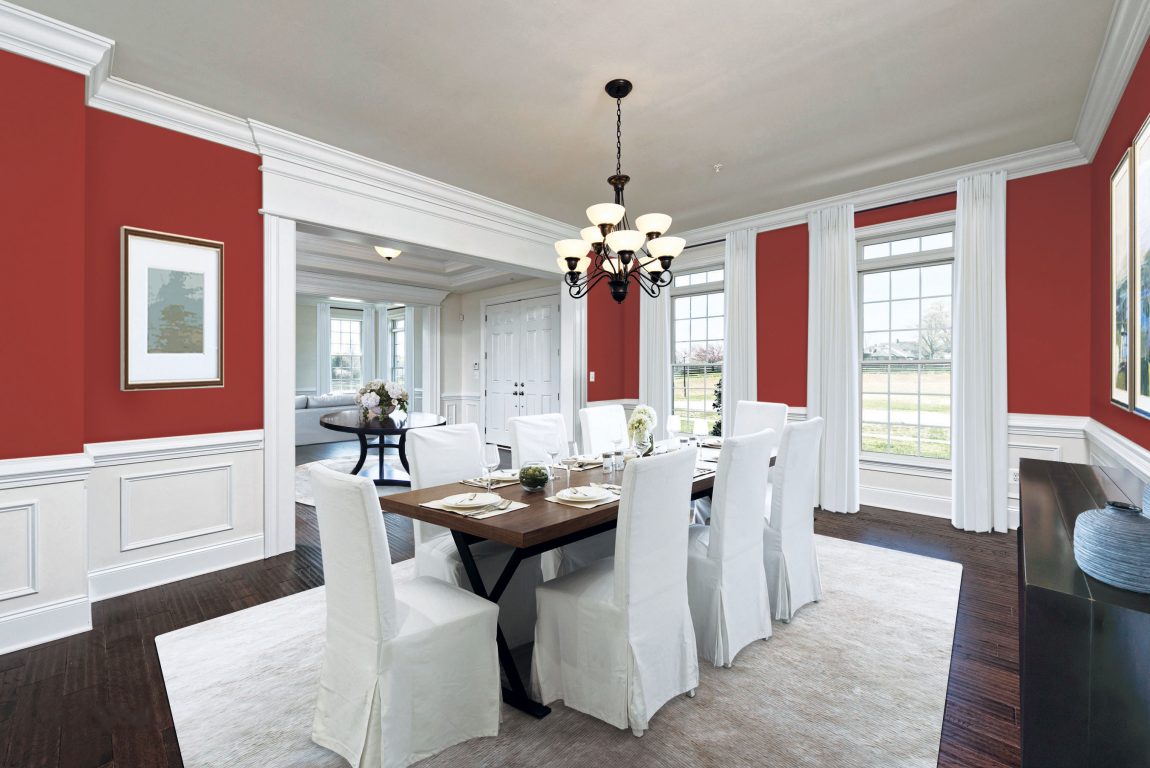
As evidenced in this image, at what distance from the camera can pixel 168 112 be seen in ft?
10.4

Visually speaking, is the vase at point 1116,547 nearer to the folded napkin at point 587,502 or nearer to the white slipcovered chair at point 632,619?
the white slipcovered chair at point 632,619

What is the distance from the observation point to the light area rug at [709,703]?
70.9 inches

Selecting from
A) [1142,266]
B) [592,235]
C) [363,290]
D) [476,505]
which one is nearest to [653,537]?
[476,505]

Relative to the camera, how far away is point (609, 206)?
9.36 ft

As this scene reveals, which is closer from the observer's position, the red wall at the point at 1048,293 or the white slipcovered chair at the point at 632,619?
the white slipcovered chair at the point at 632,619

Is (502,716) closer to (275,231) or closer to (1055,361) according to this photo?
(275,231)

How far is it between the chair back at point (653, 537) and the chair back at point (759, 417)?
217 centimetres

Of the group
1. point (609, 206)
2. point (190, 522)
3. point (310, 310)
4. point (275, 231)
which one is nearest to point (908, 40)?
point (609, 206)

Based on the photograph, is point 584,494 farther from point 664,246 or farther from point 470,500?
point 664,246

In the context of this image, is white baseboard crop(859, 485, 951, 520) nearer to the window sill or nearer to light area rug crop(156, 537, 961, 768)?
the window sill

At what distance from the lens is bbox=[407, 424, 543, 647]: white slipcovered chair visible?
2.48 m

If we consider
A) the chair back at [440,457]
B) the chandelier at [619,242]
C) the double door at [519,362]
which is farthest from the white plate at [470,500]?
the double door at [519,362]

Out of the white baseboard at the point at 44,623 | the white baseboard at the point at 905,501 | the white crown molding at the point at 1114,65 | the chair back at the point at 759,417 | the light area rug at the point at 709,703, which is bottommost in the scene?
the light area rug at the point at 709,703

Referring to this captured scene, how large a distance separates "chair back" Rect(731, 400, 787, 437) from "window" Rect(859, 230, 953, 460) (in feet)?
4.33
